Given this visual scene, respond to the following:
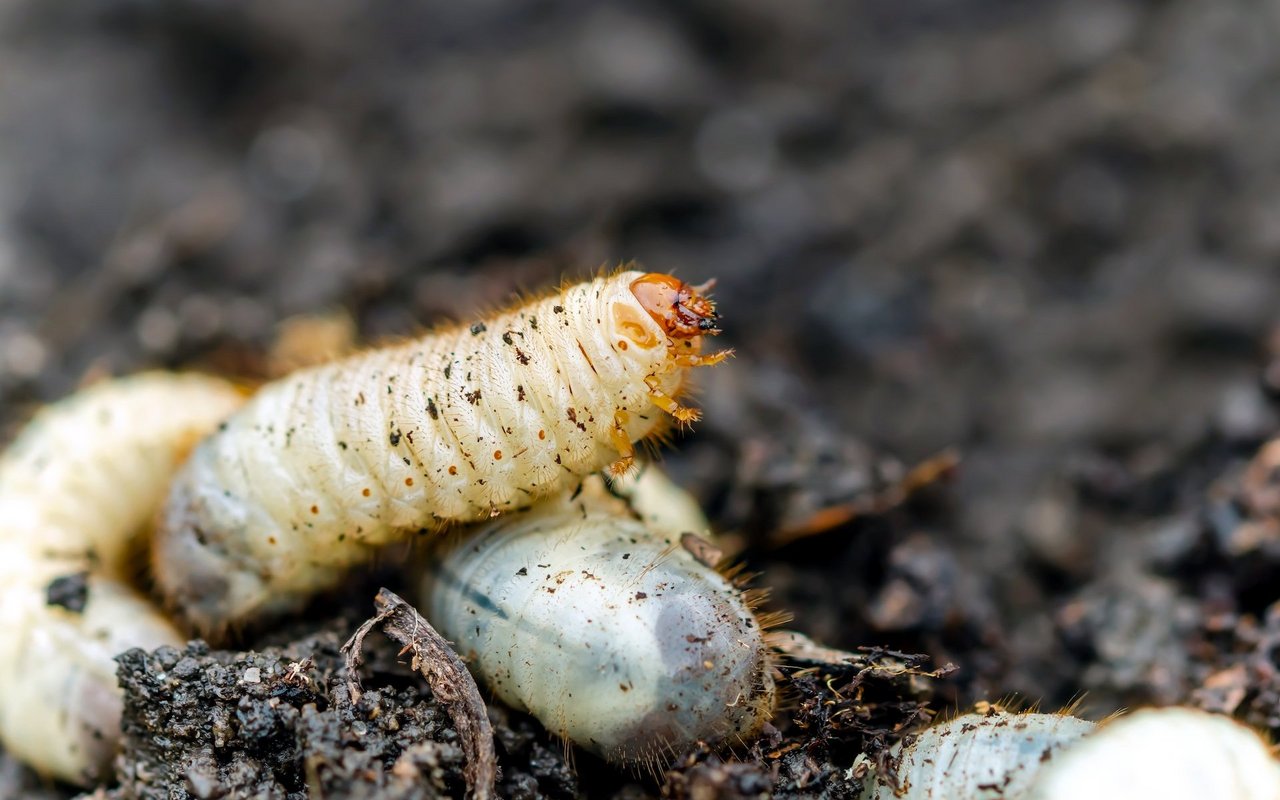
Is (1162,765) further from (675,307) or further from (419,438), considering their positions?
(419,438)

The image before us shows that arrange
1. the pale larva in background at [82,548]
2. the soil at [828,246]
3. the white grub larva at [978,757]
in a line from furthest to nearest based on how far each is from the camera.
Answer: the soil at [828,246]
the pale larva in background at [82,548]
the white grub larva at [978,757]

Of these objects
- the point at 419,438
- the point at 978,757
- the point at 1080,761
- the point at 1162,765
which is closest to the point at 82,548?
the point at 419,438

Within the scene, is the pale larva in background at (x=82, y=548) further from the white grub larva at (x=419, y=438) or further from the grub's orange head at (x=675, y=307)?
the grub's orange head at (x=675, y=307)

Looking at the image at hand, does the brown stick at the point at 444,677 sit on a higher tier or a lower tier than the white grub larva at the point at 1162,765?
lower

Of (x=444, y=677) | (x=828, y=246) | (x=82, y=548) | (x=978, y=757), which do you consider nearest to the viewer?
(x=978, y=757)

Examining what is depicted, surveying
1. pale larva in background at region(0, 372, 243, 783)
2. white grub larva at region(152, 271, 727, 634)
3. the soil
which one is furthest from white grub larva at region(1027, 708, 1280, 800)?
pale larva in background at region(0, 372, 243, 783)

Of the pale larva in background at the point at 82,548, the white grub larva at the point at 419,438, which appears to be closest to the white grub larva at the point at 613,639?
the white grub larva at the point at 419,438

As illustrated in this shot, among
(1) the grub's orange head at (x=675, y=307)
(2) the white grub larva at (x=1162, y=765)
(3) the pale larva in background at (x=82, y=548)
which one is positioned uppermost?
(1) the grub's orange head at (x=675, y=307)

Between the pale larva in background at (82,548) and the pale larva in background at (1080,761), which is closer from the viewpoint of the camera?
the pale larva in background at (1080,761)
